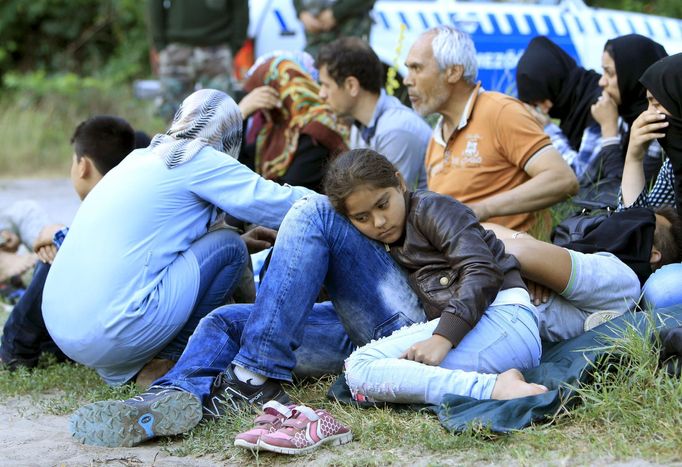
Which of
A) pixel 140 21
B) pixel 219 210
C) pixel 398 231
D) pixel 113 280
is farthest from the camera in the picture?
pixel 140 21

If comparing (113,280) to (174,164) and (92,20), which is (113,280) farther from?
(92,20)

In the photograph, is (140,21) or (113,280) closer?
(113,280)

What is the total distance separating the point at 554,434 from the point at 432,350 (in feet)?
1.68

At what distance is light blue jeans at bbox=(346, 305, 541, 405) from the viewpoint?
363cm

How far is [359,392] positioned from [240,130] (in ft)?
4.76

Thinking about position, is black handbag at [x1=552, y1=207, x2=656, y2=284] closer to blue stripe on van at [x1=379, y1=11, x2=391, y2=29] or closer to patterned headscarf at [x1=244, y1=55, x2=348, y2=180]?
patterned headscarf at [x1=244, y1=55, x2=348, y2=180]

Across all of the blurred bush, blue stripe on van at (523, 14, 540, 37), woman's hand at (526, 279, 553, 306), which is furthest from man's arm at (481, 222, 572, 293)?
the blurred bush

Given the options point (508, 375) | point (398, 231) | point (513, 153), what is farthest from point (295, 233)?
point (513, 153)

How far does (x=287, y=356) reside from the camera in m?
3.92

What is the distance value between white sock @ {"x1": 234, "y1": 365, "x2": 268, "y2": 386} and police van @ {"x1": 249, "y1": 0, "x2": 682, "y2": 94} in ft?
16.6

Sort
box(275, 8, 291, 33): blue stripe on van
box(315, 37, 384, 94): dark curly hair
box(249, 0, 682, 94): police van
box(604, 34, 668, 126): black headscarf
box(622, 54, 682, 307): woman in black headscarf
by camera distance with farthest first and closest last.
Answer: box(275, 8, 291, 33): blue stripe on van < box(249, 0, 682, 94): police van < box(315, 37, 384, 94): dark curly hair < box(604, 34, 668, 126): black headscarf < box(622, 54, 682, 307): woman in black headscarf

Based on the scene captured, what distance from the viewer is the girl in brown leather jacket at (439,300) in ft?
11.8

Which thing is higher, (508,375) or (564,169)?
(564,169)

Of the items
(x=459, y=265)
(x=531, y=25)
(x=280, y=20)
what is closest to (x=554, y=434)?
(x=459, y=265)
